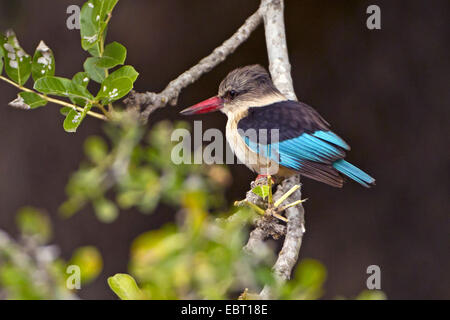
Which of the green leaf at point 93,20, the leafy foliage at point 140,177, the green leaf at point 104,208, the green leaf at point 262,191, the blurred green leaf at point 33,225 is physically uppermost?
the green leaf at point 93,20

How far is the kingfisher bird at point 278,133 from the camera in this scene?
1.41 m

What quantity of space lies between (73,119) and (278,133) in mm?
610

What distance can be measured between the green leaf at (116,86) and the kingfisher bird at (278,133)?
54 centimetres

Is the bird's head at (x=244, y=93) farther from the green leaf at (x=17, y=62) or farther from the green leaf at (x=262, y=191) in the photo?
the green leaf at (x=262, y=191)

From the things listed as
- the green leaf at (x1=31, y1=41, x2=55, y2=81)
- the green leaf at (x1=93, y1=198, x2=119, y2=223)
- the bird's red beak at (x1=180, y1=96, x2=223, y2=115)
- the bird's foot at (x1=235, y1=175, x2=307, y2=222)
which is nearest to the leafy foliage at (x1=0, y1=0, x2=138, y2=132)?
the green leaf at (x1=31, y1=41, x2=55, y2=81)

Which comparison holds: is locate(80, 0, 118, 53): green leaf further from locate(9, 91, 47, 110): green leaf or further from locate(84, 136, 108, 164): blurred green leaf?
locate(84, 136, 108, 164): blurred green leaf

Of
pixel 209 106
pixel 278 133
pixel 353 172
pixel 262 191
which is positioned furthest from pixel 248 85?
pixel 262 191

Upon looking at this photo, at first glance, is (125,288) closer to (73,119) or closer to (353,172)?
(73,119)

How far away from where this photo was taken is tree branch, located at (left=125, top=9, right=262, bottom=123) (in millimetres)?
1225

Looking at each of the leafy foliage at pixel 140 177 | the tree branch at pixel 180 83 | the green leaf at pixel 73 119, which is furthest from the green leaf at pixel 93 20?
the leafy foliage at pixel 140 177

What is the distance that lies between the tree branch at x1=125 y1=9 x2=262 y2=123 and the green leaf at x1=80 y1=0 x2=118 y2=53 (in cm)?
22
